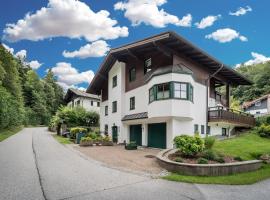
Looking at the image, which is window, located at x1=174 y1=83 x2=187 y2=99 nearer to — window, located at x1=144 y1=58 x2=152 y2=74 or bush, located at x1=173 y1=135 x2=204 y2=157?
window, located at x1=144 y1=58 x2=152 y2=74

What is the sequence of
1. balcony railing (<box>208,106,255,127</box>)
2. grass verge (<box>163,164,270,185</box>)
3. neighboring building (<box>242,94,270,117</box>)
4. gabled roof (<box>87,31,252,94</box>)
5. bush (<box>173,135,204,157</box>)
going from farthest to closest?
neighboring building (<box>242,94,270,117</box>), balcony railing (<box>208,106,255,127</box>), gabled roof (<box>87,31,252,94</box>), bush (<box>173,135,204,157</box>), grass verge (<box>163,164,270,185</box>)

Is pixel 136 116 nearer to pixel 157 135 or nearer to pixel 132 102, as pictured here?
pixel 132 102

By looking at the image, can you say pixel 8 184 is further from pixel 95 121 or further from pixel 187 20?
pixel 95 121

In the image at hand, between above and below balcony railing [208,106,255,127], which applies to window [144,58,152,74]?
above

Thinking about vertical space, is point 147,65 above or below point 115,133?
above

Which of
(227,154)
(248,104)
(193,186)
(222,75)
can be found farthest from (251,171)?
(248,104)

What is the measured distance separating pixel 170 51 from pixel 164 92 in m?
3.22

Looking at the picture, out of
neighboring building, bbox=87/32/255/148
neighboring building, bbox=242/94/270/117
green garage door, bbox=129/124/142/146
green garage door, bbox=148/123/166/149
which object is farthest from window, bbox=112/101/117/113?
neighboring building, bbox=242/94/270/117

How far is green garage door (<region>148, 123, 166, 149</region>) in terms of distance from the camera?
19812 mm

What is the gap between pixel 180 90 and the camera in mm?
18734

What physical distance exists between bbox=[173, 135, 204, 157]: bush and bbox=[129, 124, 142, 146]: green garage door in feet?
33.0

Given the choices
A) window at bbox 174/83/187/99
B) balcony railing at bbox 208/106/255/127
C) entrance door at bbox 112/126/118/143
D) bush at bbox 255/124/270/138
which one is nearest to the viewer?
window at bbox 174/83/187/99

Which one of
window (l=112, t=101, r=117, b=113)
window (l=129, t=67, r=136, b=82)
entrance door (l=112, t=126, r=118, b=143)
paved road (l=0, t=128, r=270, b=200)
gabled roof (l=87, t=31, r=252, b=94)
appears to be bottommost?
paved road (l=0, t=128, r=270, b=200)

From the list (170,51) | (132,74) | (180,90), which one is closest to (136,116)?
(132,74)
